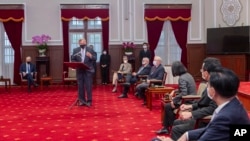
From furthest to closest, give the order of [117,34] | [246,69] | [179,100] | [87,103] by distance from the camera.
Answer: [117,34] < [246,69] < [87,103] < [179,100]

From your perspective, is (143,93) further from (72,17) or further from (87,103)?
(72,17)

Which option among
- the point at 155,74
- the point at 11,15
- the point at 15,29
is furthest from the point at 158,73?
the point at 11,15

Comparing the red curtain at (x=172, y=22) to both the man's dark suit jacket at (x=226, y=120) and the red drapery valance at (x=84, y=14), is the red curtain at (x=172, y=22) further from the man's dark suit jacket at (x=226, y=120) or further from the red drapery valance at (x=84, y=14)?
the man's dark suit jacket at (x=226, y=120)

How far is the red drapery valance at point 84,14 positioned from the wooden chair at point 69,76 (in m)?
1.98

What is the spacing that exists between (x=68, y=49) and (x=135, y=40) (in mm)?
2442

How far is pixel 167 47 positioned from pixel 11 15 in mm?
5768

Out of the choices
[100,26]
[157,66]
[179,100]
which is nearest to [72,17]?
[100,26]

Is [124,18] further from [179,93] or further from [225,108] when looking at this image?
[225,108]

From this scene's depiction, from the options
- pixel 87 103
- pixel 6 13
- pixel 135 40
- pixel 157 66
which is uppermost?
pixel 6 13

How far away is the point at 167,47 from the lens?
48.0ft

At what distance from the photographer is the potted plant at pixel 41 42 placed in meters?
13.5

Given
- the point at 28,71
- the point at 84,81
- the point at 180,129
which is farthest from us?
the point at 28,71

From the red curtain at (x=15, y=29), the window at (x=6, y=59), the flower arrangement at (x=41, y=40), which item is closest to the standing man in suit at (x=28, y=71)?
the flower arrangement at (x=41, y=40)

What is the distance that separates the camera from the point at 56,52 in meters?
14.0
